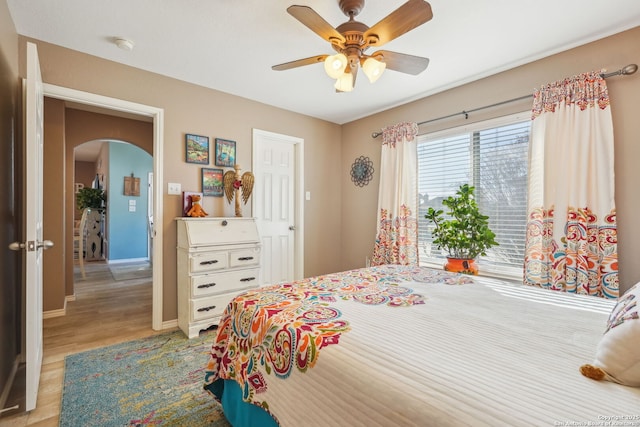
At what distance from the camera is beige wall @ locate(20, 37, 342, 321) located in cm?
255

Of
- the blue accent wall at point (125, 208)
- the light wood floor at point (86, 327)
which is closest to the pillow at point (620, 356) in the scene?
the light wood floor at point (86, 327)

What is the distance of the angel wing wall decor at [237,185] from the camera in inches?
128

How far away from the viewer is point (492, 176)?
298 cm

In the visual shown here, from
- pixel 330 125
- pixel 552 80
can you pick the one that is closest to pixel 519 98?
pixel 552 80

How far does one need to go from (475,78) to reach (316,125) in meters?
2.05

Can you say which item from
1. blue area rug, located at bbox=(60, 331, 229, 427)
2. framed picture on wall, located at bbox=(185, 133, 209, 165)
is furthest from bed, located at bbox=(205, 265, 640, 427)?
framed picture on wall, located at bbox=(185, 133, 209, 165)

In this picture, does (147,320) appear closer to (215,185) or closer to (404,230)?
(215,185)

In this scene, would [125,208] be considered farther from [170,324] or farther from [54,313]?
[170,324]

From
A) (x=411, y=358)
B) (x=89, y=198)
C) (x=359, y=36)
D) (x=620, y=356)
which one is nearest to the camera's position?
(x=620, y=356)

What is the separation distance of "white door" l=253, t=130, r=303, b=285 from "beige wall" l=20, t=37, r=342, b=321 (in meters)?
0.13

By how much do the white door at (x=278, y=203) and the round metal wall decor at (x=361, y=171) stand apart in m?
0.81

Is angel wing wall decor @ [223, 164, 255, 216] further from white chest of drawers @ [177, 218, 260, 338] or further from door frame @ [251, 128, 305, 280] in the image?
door frame @ [251, 128, 305, 280]

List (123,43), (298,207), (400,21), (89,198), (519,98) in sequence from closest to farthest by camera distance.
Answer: (400,21), (123,43), (519,98), (298,207), (89,198)

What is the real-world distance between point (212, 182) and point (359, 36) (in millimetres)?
2171
